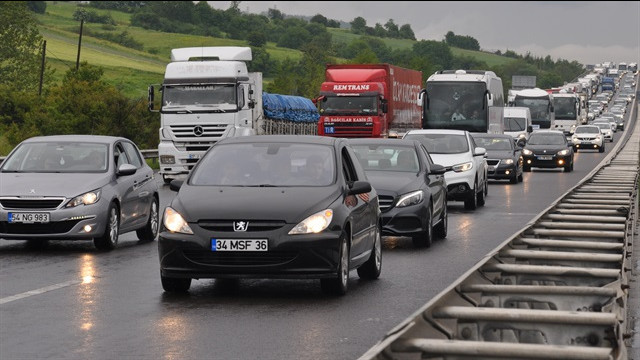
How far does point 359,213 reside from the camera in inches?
504

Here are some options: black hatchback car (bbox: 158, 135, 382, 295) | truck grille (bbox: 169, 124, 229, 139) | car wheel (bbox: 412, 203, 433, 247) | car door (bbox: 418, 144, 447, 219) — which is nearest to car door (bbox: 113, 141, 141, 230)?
car wheel (bbox: 412, 203, 433, 247)

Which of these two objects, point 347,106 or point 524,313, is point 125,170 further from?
point 347,106

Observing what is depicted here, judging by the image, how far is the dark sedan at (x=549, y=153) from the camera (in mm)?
→ 48531

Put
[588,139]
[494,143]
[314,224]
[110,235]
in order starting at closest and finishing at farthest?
[314,224], [110,235], [494,143], [588,139]

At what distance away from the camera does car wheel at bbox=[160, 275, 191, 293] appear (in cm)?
1215

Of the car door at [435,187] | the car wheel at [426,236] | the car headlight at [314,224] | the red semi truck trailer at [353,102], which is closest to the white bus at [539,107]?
the red semi truck trailer at [353,102]

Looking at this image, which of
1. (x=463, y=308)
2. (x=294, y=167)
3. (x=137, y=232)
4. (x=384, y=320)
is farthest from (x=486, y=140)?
(x=463, y=308)

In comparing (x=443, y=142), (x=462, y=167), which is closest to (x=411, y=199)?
(x=462, y=167)

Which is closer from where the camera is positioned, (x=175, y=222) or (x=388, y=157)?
(x=175, y=222)

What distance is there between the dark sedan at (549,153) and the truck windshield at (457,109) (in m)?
2.15

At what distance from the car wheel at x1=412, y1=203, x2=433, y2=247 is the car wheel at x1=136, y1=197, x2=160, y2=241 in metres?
3.70

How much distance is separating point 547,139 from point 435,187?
3196 centimetres

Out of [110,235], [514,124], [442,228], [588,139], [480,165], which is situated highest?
[514,124]

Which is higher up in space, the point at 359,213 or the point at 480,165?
the point at 359,213
